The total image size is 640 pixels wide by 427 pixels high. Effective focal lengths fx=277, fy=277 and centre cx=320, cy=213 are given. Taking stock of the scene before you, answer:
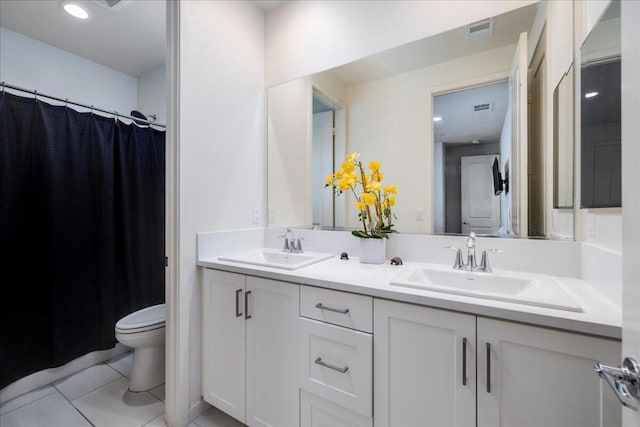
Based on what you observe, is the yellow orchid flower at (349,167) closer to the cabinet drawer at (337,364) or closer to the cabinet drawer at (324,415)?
the cabinet drawer at (337,364)

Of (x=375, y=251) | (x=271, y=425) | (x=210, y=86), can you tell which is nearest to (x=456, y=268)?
(x=375, y=251)

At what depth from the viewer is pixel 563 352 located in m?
0.75

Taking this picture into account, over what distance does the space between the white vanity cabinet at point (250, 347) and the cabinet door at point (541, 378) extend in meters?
0.73

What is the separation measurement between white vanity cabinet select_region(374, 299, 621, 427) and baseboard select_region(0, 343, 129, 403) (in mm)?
2196

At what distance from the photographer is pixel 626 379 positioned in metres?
0.45

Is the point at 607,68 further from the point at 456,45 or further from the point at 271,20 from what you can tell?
the point at 271,20

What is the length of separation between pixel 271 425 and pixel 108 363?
1639mm

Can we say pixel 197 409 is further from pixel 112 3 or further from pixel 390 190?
pixel 112 3

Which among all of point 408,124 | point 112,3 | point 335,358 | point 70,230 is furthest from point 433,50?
point 70,230

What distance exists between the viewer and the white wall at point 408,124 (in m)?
1.46

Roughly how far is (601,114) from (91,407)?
2.84 metres

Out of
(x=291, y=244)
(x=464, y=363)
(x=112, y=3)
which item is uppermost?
(x=112, y=3)

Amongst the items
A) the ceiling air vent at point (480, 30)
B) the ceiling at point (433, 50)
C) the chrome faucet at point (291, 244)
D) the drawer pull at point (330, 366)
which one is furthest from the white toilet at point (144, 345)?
the ceiling air vent at point (480, 30)

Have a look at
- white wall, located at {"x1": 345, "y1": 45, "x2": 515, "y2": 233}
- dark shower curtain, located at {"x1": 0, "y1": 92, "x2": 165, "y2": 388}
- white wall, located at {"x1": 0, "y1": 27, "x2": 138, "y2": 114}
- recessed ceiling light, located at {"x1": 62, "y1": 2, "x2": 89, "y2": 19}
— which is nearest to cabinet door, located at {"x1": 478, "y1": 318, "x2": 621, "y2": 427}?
white wall, located at {"x1": 345, "y1": 45, "x2": 515, "y2": 233}
